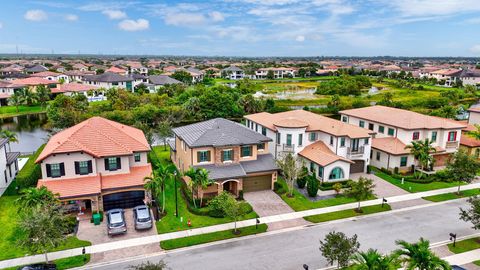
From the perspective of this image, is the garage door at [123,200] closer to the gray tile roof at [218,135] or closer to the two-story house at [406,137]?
the gray tile roof at [218,135]

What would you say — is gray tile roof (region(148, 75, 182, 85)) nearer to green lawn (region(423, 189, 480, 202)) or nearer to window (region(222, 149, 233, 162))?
window (region(222, 149, 233, 162))

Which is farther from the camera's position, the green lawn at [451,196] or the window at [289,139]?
the window at [289,139]

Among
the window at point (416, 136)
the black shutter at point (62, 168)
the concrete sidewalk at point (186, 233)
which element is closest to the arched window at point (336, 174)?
the concrete sidewalk at point (186, 233)

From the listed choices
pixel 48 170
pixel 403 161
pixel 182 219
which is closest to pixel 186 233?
pixel 182 219

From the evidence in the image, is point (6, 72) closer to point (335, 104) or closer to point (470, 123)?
point (335, 104)

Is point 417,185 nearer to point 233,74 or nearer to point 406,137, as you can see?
point 406,137

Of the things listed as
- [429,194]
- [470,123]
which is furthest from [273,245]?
[470,123]
